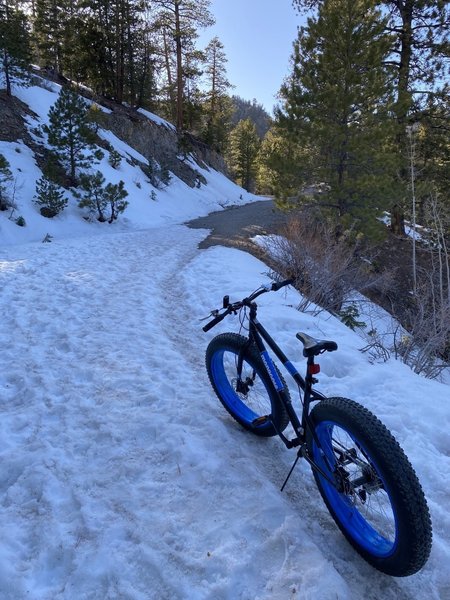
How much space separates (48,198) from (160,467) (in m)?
11.8

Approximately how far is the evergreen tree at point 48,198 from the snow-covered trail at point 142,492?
8.63 meters

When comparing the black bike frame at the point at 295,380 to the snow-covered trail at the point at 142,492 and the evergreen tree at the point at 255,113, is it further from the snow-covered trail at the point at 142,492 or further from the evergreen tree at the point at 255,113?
the evergreen tree at the point at 255,113

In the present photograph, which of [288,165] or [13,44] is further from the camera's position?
[13,44]

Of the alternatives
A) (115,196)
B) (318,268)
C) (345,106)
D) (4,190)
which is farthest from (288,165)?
(4,190)

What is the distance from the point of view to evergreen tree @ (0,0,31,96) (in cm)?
1387

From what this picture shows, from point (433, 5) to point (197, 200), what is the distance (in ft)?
49.6

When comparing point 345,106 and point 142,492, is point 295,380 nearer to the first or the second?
point 142,492

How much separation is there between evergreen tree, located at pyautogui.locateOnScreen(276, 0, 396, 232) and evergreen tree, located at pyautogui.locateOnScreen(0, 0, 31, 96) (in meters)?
10.6

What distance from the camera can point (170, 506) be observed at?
245 centimetres

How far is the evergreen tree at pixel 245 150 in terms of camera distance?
1836 inches

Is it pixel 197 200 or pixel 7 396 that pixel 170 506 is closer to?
pixel 7 396

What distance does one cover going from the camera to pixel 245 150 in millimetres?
47406

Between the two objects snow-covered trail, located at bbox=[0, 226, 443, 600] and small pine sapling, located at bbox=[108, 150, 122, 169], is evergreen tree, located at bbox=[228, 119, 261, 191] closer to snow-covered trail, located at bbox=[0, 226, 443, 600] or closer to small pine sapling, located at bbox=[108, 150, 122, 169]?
small pine sapling, located at bbox=[108, 150, 122, 169]

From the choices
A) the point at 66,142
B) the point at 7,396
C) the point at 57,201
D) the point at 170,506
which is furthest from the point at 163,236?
the point at 170,506
